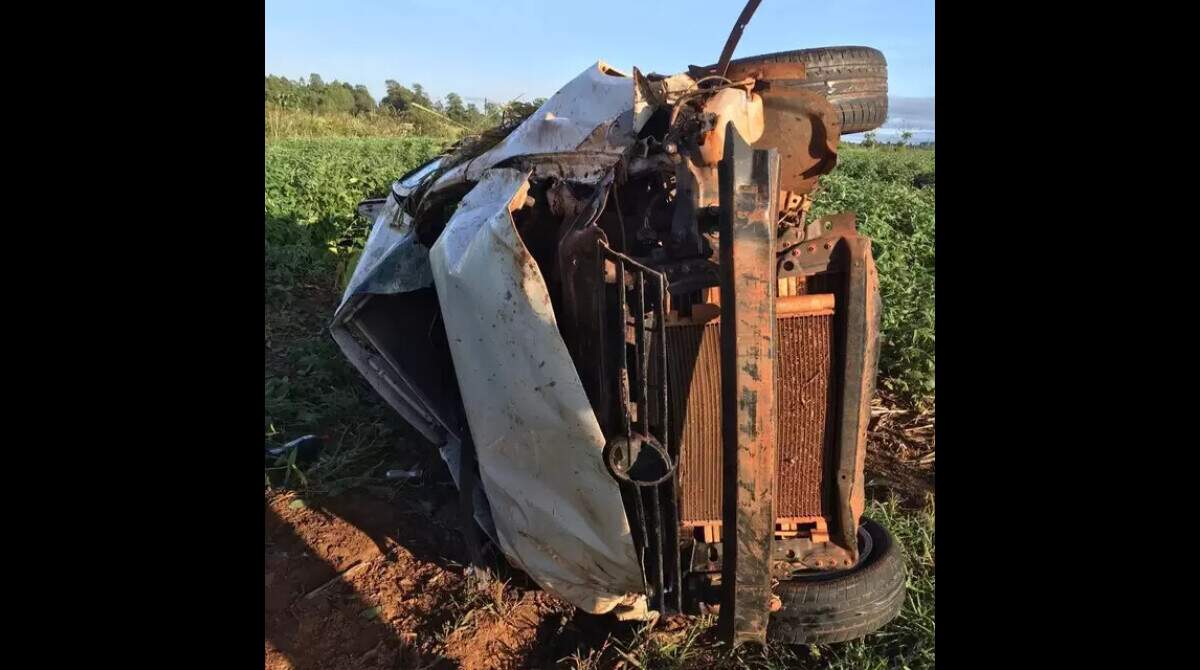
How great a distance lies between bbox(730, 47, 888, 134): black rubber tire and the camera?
388 cm

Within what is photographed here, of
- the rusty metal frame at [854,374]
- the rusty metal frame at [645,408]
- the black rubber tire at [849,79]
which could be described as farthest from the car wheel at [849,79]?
the rusty metal frame at [645,408]

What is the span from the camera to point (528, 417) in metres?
2.22

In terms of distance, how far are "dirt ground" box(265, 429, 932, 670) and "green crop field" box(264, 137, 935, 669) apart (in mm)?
159

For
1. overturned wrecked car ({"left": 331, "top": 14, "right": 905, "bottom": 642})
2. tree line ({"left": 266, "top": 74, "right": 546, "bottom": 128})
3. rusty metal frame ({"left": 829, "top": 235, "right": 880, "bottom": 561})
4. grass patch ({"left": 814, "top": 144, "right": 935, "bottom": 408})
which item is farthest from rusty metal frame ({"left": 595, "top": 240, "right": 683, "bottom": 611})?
tree line ({"left": 266, "top": 74, "right": 546, "bottom": 128})

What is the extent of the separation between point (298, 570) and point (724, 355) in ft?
7.42

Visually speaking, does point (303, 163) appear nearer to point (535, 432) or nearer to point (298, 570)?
point (298, 570)

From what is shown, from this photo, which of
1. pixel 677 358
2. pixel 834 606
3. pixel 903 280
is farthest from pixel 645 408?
pixel 903 280

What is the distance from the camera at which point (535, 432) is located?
87.7 inches

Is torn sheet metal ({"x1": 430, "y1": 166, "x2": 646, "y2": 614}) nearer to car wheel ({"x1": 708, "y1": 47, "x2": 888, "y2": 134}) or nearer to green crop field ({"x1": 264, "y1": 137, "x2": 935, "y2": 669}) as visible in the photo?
green crop field ({"x1": 264, "y1": 137, "x2": 935, "y2": 669})

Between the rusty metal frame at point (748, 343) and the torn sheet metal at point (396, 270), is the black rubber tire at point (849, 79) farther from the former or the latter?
the rusty metal frame at point (748, 343)

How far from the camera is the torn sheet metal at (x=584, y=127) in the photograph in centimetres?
252

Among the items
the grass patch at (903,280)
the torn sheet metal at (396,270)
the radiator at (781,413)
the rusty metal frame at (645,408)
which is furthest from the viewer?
the grass patch at (903,280)

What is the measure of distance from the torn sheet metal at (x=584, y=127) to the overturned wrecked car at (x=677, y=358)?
0.04 feet
